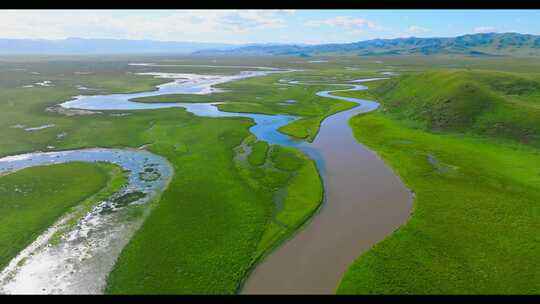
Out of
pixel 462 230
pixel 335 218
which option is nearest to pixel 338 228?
pixel 335 218

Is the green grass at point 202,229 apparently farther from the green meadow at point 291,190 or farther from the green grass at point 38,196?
the green grass at point 38,196

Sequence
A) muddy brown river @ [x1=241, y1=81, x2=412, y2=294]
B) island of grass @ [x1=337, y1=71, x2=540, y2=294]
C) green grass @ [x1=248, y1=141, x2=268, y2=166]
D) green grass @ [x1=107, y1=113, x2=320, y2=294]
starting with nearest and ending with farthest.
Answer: green grass @ [x1=107, y1=113, x2=320, y2=294], island of grass @ [x1=337, y1=71, x2=540, y2=294], muddy brown river @ [x1=241, y1=81, x2=412, y2=294], green grass @ [x1=248, y1=141, x2=268, y2=166]

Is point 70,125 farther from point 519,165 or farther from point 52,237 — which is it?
point 519,165

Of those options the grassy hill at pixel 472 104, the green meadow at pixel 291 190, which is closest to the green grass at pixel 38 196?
the green meadow at pixel 291 190

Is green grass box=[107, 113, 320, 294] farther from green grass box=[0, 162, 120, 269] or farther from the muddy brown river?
green grass box=[0, 162, 120, 269]

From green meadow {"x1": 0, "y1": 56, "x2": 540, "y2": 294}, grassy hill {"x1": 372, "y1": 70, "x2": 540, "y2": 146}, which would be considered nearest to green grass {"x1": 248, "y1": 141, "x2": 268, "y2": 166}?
green meadow {"x1": 0, "y1": 56, "x2": 540, "y2": 294}

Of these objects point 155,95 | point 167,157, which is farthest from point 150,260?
point 155,95
